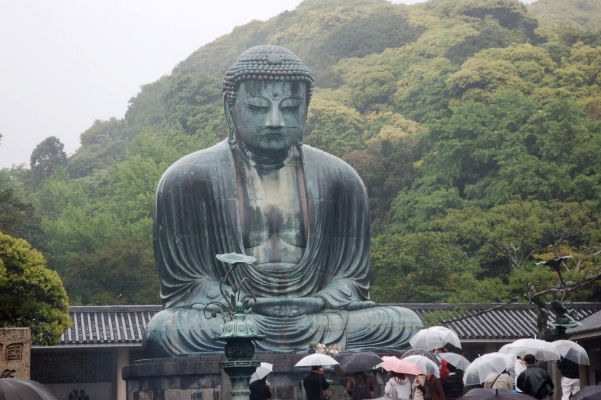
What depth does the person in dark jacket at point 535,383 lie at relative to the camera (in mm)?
10289

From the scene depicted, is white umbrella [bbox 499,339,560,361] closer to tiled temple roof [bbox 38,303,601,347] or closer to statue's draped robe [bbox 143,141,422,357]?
statue's draped robe [bbox 143,141,422,357]

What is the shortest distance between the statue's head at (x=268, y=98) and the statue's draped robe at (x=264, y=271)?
→ 50 cm

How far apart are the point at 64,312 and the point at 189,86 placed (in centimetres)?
3303

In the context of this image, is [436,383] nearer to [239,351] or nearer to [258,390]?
[239,351]

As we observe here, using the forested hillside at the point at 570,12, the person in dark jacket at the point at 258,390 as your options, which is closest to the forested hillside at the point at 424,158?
the person in dark jacket at the point at 258,390

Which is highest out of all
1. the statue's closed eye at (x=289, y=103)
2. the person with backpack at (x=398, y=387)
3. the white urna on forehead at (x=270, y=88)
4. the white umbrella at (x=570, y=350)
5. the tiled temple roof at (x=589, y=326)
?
the white urna on forehead at (x=270, y=88)

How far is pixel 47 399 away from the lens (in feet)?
24.1

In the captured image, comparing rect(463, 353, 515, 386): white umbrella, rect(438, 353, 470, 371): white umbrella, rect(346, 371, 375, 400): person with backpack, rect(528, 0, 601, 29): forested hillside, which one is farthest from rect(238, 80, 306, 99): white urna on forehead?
rect(528, 0, 601, 29): forested hillside

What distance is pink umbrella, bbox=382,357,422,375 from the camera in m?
9.57

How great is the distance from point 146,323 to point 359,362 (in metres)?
12.0

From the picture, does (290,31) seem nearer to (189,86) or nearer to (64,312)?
(189,86)

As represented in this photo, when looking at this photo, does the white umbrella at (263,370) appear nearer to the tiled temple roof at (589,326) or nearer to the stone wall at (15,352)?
the stone wall at (15,352)

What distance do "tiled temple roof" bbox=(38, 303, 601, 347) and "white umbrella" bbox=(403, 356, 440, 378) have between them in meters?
11.3

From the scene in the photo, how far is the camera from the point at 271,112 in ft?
48.9
